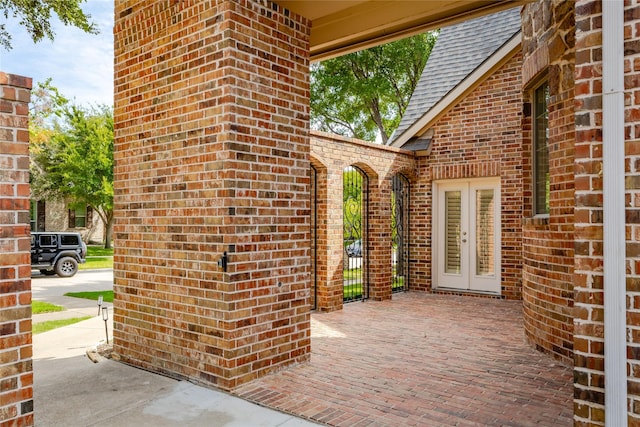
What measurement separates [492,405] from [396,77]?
20.6m

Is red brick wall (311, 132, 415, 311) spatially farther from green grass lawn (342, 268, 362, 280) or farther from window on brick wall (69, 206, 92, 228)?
window on brick wall (69, 206, 92, 228)

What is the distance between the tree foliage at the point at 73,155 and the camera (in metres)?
22.6

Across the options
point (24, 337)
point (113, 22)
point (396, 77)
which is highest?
point (396, 77)

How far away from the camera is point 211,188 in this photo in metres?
4.11

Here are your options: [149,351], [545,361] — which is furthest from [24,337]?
[545,361]

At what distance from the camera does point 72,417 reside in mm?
3498

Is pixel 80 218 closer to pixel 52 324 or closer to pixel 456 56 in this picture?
pixel 52 324

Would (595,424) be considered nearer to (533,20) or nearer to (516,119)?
(533,20)

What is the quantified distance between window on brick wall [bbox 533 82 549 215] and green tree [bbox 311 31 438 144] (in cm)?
1623

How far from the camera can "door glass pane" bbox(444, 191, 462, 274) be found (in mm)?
10055

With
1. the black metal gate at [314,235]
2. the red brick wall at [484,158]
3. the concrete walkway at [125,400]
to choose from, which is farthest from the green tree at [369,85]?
the concrete walkway at [125,400]

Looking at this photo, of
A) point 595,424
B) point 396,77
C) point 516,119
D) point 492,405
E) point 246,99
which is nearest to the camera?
point 595,424

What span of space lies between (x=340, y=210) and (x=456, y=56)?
18.5ft

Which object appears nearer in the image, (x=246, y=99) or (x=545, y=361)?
(x=246, y=99)
